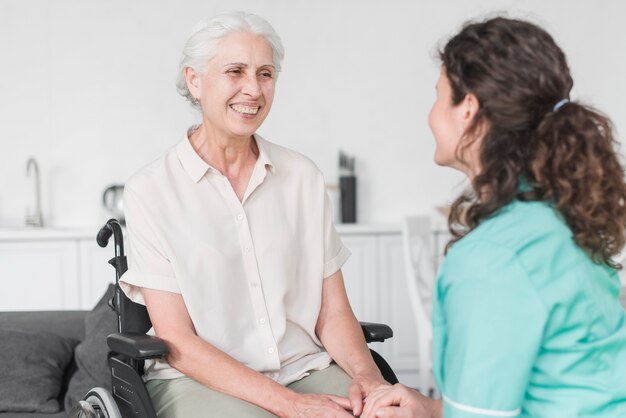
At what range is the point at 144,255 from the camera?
2104mm

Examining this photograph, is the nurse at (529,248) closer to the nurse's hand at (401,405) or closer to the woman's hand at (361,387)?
the nurse's hand at (401,405)

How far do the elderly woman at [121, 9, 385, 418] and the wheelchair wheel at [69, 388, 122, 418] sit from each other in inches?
4.3

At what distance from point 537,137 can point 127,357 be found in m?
1.11

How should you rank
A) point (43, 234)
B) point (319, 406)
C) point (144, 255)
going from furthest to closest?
point (43, 234), point (144, 255), point (319, 406)

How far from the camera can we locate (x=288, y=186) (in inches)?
89.9

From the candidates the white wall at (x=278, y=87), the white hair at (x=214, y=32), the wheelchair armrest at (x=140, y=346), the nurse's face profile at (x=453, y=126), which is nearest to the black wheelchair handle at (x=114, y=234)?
the wheelchair armrest at (x=140, y=346)

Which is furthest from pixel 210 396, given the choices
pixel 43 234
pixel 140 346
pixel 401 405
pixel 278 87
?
pixel 278 87

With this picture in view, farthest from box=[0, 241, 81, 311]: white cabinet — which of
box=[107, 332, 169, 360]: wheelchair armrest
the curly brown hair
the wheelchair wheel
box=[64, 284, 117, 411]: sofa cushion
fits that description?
the curly brown hair

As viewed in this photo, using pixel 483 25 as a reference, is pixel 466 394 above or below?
below

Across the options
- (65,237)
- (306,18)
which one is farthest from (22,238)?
(306,18)

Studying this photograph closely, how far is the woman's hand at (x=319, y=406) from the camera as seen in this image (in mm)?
1926

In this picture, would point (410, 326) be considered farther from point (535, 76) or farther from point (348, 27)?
point (535, 76)

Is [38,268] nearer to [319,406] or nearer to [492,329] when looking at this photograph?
[319,406]

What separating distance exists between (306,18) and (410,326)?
1.69 m
